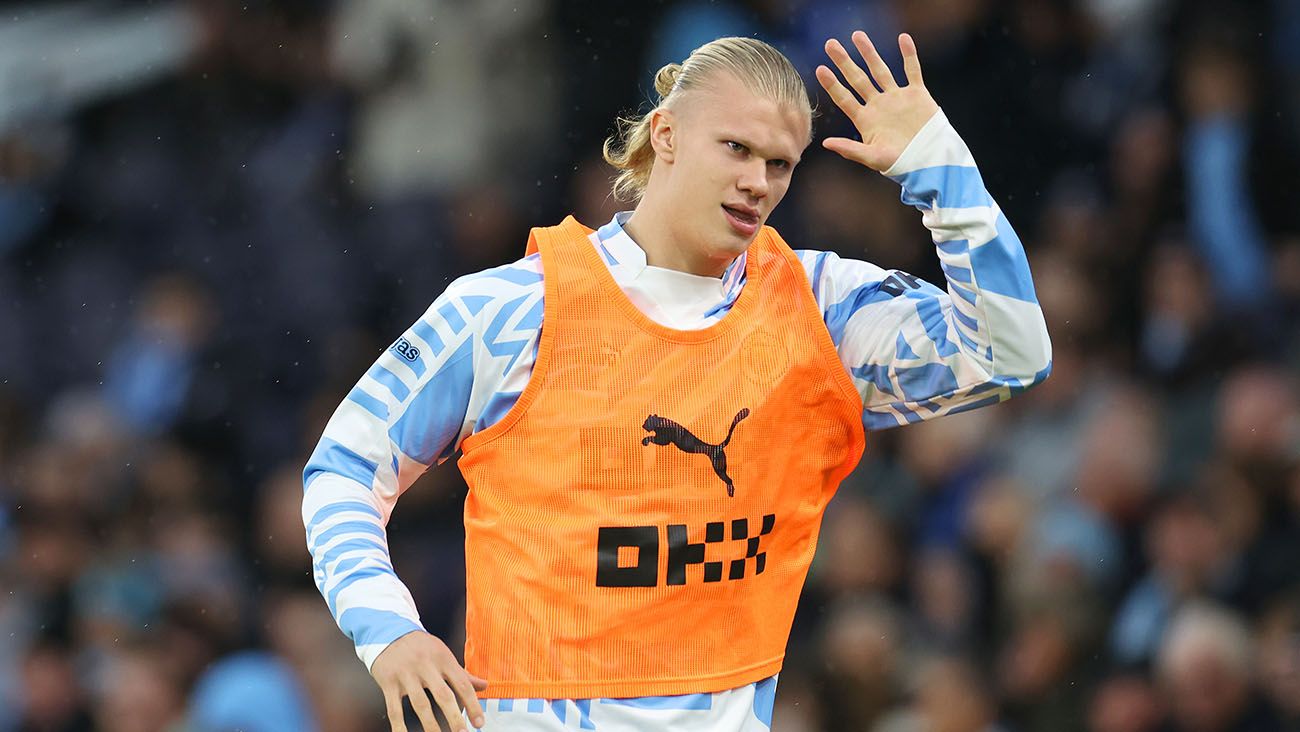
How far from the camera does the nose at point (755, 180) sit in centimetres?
359

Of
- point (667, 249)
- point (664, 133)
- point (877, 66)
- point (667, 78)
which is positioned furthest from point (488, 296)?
point (877, 66)

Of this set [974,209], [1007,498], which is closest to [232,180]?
[1007,498]

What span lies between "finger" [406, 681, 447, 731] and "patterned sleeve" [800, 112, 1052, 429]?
43.0 inches

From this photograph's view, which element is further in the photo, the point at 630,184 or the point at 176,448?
the point at 176,448

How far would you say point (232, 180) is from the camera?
10477 millimetres

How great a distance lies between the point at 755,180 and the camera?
3.59 meters

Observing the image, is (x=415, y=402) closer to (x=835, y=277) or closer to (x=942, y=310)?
(x=835, y=277)

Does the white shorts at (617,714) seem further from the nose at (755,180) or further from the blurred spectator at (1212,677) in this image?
the blurred spectator at (1212,677)

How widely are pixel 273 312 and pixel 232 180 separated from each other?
1.12 metres

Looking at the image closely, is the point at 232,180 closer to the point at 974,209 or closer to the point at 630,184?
the point at 630,184

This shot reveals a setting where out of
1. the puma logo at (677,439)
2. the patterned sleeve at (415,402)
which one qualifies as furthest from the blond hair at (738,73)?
the puma logo at (677,439)

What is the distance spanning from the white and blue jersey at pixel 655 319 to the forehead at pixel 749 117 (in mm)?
228

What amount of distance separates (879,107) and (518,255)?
558 centimetres

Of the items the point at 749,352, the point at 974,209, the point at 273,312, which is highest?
the point at 974,209
